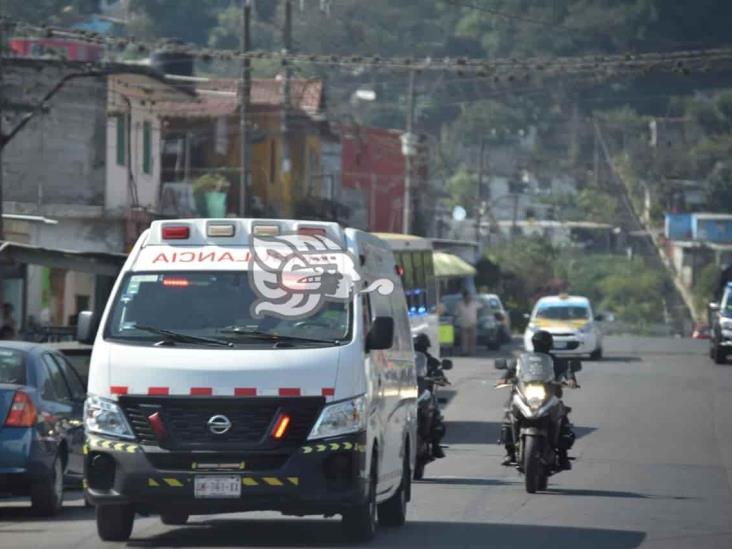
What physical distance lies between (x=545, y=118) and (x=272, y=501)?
125551mm

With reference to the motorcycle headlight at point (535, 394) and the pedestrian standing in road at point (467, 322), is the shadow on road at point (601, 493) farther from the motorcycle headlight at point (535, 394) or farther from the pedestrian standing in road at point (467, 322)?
the pedestrian standing in road at point (467, 322)

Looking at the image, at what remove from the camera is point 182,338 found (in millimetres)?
12547

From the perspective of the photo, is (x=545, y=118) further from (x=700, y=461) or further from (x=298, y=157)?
(x=700, y=461)

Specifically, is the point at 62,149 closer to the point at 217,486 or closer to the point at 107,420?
the point at 107,420

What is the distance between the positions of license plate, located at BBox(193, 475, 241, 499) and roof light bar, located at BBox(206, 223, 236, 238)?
2.06 metres

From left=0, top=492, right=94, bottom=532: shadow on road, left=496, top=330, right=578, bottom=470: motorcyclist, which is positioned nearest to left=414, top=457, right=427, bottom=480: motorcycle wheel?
left=496, top=330, right=578, bottom=470: motorcyclist

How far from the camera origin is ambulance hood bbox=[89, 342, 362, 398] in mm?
12117

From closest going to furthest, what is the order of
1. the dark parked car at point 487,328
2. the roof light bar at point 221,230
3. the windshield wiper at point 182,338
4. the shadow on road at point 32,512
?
the windshield wiper at point 182,338 → the roof light bar at point 221,230 → the shadow on road at point 32,512 → the dark parked car at point 487,328

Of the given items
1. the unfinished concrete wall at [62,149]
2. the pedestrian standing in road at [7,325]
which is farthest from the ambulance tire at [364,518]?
the unfinished concrete wall at [62,149]

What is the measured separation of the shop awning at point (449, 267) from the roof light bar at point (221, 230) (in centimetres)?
3970

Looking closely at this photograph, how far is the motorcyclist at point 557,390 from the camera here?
18.0 m

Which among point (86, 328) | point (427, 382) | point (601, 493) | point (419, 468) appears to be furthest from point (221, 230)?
point (427, 382)

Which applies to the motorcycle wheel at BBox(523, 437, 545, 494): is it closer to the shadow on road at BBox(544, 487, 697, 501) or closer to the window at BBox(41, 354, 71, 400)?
the shadow on road at BBox(544, 487, 697, 501)

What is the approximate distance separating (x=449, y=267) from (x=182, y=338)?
4251 centimetres
